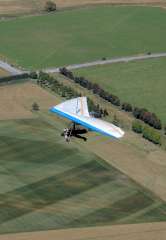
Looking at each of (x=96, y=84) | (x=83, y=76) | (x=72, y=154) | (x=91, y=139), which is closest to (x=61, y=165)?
(x=72, y=154)

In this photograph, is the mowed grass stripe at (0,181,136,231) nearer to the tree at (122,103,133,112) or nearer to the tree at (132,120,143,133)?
the tree at (132,120,143,133)

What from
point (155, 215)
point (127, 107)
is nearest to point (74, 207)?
point (155, 215)

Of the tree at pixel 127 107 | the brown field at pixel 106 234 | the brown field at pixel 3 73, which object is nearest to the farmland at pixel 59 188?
the brown field at pixel 106 234

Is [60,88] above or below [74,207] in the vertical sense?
above

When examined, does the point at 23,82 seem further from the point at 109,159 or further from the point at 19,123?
the point at 109,159

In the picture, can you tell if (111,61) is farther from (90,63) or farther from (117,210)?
(117,210)
